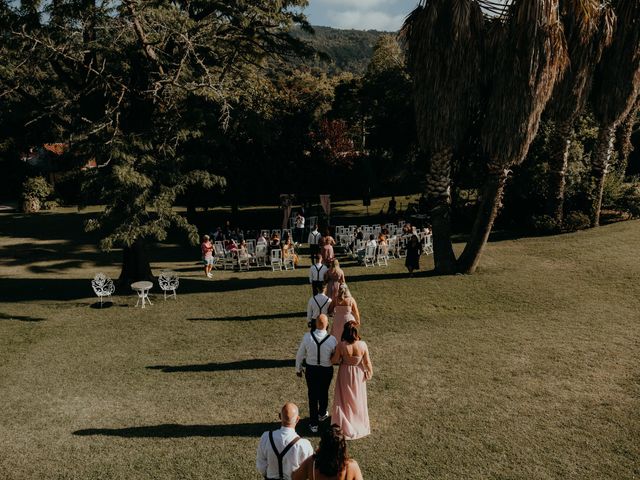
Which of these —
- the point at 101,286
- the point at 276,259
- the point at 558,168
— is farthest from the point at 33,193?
the point at 558,168

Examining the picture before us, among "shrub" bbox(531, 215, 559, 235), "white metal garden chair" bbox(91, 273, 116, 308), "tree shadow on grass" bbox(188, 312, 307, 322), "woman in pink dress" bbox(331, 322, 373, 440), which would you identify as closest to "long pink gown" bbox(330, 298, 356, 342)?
"woman in pink dress" bbox(331, 322, 373, 440)

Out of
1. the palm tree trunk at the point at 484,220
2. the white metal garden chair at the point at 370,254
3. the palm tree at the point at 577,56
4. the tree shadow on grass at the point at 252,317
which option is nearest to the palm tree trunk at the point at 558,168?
the palm tree at the point at 577,56

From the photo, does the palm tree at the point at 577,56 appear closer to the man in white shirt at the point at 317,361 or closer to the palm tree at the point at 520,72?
the palm tree at the point at 520,72

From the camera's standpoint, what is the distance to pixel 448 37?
603 inches

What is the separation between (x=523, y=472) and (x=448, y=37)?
1261 cm

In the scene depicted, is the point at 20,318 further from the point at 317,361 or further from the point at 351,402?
the point at 351,402

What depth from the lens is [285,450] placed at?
5.11m

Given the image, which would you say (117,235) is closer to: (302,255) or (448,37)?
Result: (302,255)

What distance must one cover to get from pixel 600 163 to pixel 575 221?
2.85 meters

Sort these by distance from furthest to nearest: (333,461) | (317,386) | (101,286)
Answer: (101,286), (317,386), (333,461)

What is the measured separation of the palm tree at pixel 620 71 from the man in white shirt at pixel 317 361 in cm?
1840

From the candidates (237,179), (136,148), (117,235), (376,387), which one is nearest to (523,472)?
(376,387)

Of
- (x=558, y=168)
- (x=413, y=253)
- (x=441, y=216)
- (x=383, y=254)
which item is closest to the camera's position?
(x=413, y=253)

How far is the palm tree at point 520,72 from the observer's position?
1430cm
